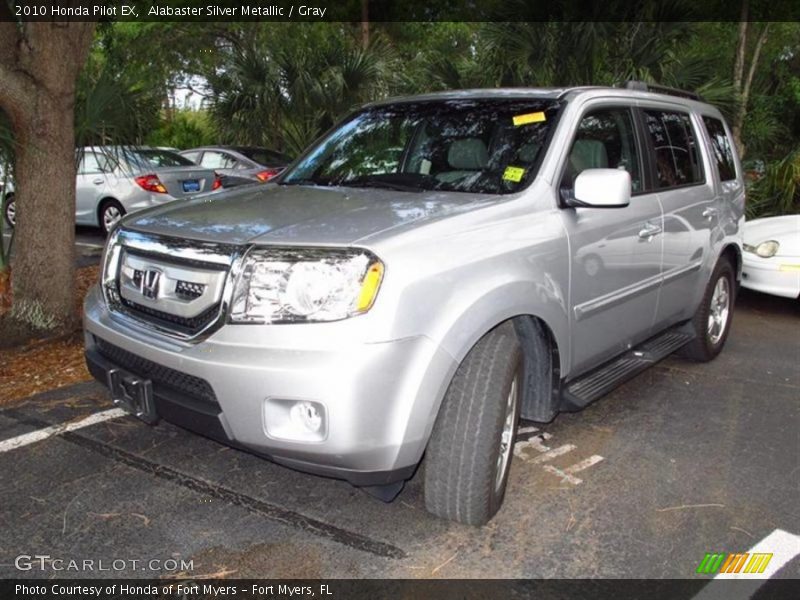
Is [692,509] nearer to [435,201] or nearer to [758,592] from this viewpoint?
[758,592]

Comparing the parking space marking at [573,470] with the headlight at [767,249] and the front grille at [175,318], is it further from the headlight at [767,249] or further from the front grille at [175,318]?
the headlight at [767,249]

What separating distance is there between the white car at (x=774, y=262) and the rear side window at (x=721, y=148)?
4.53 ft

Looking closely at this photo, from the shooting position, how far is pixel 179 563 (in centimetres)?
273

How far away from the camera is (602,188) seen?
3170 millimetres

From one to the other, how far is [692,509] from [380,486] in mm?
1447

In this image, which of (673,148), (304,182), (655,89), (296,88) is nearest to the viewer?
(304,182)

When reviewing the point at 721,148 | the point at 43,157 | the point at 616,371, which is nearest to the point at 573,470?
the point at 616,371

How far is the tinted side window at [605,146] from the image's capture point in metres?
3.64

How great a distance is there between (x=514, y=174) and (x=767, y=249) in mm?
4178

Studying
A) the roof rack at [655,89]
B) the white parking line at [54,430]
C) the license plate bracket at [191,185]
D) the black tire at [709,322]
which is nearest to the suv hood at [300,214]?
the white parking line at [54,430]

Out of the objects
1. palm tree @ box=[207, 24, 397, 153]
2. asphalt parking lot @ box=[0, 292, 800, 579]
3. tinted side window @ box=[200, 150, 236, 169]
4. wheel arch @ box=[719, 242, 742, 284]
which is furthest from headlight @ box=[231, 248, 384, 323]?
tinted side window @ box=[200, 150, 236, 169]

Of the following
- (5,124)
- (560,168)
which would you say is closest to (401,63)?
(5,124)

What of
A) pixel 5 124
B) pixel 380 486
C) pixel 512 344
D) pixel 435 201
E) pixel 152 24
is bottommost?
pixel 380 486

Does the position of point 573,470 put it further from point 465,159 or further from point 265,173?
point 265,173
